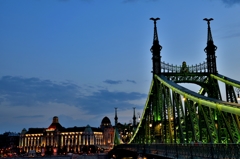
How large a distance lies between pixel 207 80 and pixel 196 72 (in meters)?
1.66

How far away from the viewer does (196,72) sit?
142ft

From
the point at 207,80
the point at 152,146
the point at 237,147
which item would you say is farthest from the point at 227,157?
the point at 207,80

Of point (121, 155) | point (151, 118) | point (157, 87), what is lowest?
point (121, 155)

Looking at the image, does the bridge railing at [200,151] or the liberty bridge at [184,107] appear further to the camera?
the liberty bridge at [184,107]

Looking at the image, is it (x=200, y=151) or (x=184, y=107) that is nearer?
A: (x=200, y=151)

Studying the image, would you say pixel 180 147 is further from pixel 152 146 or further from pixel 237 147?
pixel 152 146

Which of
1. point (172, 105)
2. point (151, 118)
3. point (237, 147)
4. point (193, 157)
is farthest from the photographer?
point (151, 118)

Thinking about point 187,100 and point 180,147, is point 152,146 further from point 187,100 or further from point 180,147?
point 180,147

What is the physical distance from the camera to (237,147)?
1877 cm

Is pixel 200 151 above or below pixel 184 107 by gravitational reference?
below

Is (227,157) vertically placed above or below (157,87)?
below

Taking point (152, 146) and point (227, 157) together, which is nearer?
point (227, 157)

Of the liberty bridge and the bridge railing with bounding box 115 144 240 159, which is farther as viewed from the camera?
the liberty bridge

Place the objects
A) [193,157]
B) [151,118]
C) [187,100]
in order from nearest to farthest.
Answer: [193,157]
[187,100]
[151,118]
